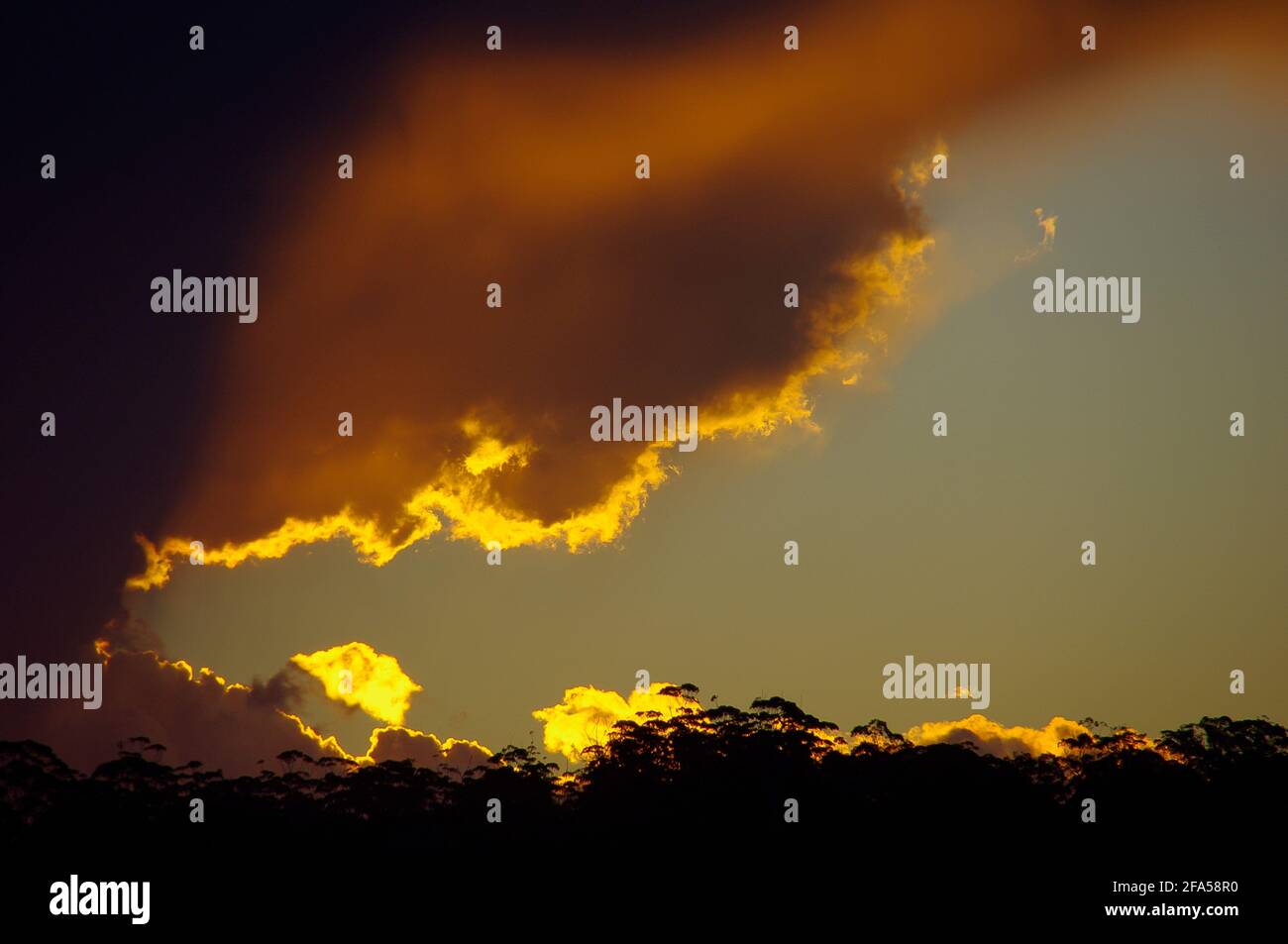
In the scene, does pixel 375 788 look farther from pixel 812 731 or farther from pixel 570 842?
pixel 812 731

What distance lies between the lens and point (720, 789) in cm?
9856

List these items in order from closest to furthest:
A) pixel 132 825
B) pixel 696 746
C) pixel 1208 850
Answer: pixel 1208 850, pixel 132 825, pixel 696 746

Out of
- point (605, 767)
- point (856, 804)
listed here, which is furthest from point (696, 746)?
point (856, 804)

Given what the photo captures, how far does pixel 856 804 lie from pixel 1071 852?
44.8 feet

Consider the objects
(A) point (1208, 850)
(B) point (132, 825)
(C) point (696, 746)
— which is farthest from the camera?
(C) point (696, 746)

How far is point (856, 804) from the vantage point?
96.3m

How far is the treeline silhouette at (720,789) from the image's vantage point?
9481cm

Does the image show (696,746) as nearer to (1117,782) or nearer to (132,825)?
(1117,782)

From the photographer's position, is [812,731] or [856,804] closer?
[856,804]

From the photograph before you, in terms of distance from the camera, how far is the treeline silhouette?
94.8 metres
